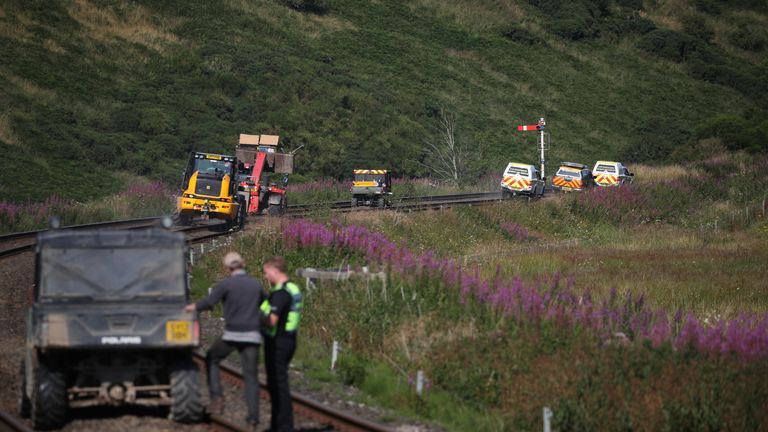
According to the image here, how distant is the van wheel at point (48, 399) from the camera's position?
10188 millimetres

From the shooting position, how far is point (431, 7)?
103 meters

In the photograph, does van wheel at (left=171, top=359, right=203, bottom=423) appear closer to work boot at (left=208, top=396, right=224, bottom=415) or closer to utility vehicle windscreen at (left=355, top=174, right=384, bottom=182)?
work boot at (left=208, top=396, right=224, bottom=415)

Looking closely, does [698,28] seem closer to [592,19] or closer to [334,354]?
[592,19]

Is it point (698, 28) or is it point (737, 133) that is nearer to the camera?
point (737, 133)

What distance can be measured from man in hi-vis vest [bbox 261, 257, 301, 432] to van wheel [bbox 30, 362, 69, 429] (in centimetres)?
217

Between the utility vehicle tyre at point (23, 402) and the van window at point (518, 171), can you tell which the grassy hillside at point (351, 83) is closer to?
the van window at point (518, 171)

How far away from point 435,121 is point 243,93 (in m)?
14.7

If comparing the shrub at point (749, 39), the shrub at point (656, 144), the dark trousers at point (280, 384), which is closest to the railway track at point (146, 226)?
the dark trousers at point (280, 384)

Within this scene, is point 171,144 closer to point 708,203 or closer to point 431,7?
point 708,203

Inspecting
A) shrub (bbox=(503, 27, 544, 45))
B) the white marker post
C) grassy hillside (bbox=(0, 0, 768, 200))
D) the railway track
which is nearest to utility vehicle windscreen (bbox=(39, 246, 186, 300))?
the white marker post

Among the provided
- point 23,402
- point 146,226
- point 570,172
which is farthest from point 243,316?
point 570,172

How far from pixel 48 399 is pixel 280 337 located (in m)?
2.47

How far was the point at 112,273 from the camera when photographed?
10852mm

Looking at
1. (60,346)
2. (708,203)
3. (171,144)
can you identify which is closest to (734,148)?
(708,203)
